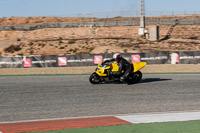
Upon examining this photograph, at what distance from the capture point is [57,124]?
294 inches

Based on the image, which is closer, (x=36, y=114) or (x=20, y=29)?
(x=36, y=114)

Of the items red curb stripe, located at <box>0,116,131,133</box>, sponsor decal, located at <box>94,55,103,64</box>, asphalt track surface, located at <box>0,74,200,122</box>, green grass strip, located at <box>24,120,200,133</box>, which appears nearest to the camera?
green grass strip, located at <box>24,120,200,133</box>

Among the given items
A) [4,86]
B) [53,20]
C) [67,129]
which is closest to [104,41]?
[53,20]

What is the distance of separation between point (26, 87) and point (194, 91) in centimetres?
690

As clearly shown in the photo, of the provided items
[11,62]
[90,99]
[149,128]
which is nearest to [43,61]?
[11,62]

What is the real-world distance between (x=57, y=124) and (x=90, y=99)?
3784 millimetres

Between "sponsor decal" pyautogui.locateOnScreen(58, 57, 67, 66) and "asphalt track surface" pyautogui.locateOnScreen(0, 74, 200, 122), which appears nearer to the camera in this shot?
"asphalt track surface" pyautogui.locateOnScreen(0, 74, 200, 122)

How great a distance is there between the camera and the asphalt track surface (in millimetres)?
9178

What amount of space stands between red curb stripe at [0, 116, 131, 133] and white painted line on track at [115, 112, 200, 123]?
1.07ft

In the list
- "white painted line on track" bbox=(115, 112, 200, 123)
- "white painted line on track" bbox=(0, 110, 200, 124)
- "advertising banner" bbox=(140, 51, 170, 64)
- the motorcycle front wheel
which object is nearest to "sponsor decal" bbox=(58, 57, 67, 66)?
"advertising banner" bbox=(140, 51, 170, 64)

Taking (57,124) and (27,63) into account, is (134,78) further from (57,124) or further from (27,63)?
(27,63)

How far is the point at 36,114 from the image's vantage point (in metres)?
8.91

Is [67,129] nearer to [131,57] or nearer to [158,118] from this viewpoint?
[158,118]

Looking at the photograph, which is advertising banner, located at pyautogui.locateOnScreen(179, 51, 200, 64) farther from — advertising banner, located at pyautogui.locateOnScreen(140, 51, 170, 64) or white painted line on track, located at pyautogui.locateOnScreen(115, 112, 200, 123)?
white painted line on track, located at pyautogui.locateOnScreen(115, 112, 200, 123)
